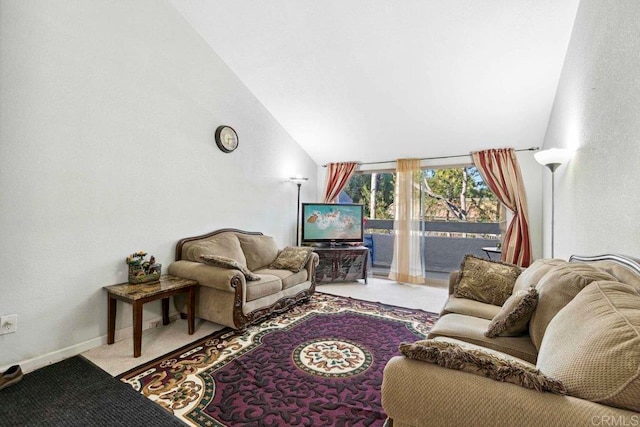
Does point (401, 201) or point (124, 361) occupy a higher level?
point (401, 201)

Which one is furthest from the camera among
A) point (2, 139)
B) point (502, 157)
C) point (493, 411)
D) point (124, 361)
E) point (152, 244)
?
point (502, 157)

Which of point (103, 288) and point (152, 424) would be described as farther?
point (103, 288)

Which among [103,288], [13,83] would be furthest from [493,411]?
[13,83]

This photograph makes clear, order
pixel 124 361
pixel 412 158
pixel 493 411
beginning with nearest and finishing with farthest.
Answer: pixel 493 411, pixel 124 361, pixel 412 158

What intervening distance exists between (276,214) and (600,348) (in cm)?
409

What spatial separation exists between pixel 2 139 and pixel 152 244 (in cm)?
132

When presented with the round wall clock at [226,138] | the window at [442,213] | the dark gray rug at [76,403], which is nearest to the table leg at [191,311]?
the dark gray rug at [76,403]

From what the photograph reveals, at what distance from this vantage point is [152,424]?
159cm

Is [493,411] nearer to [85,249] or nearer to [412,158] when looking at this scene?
[85,249]

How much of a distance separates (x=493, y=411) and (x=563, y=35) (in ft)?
10.4

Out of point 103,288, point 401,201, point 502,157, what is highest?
point 502,157

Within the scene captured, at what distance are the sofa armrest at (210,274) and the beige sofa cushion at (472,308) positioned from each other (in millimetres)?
1757

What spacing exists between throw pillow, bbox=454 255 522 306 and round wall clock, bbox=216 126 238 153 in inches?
116

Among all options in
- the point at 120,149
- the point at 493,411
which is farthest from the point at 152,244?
the point at 493,411
